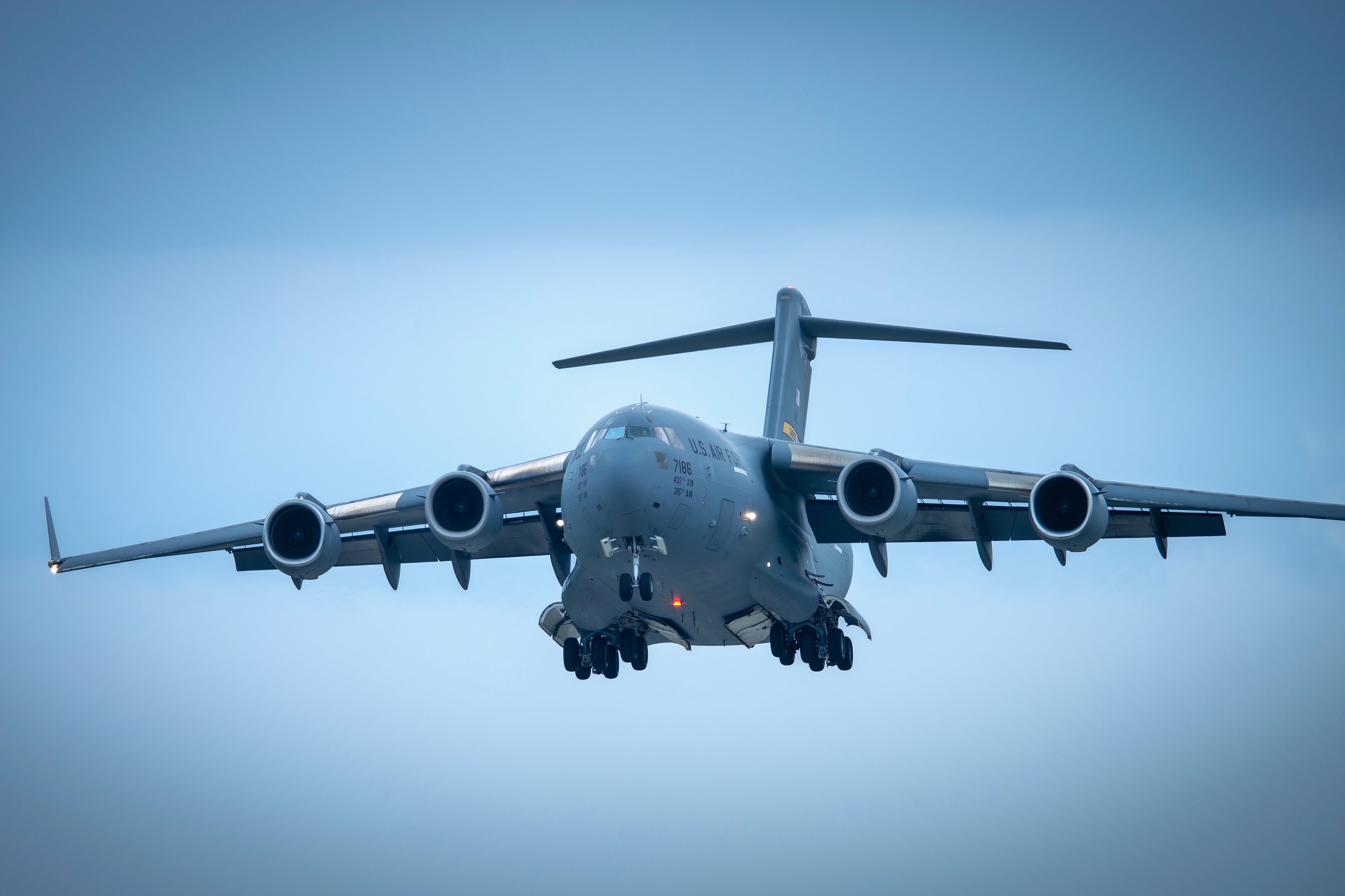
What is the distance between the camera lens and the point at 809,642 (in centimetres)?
1323

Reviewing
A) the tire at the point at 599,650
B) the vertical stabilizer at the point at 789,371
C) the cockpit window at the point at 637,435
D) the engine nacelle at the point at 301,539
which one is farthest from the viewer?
the vertical stabilizer at the point at 789,371

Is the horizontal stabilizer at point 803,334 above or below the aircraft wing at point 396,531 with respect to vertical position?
above

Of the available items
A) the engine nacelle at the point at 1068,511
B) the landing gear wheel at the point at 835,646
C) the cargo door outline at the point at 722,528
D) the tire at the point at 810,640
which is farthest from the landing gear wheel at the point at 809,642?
the engine nacelle at the point at 1068,511

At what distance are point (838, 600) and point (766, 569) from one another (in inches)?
65.4

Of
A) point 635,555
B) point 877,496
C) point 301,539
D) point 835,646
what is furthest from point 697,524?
point 301,539

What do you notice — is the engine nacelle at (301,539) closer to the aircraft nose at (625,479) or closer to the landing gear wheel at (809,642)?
the aircraft nose at (625,479)

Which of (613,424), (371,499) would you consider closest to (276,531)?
(371,499)

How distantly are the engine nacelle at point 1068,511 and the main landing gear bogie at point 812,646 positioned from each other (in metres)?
2.83

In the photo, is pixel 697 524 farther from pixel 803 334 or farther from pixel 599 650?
pixel 803 334

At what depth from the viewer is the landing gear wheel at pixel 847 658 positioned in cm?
1340

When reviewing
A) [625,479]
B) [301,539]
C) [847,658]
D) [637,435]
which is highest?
[637,435]

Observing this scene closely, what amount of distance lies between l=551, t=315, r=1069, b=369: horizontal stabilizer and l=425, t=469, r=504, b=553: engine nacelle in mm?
2293

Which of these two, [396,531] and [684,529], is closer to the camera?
[684,529]

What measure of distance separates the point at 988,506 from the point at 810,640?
250 centimetres
